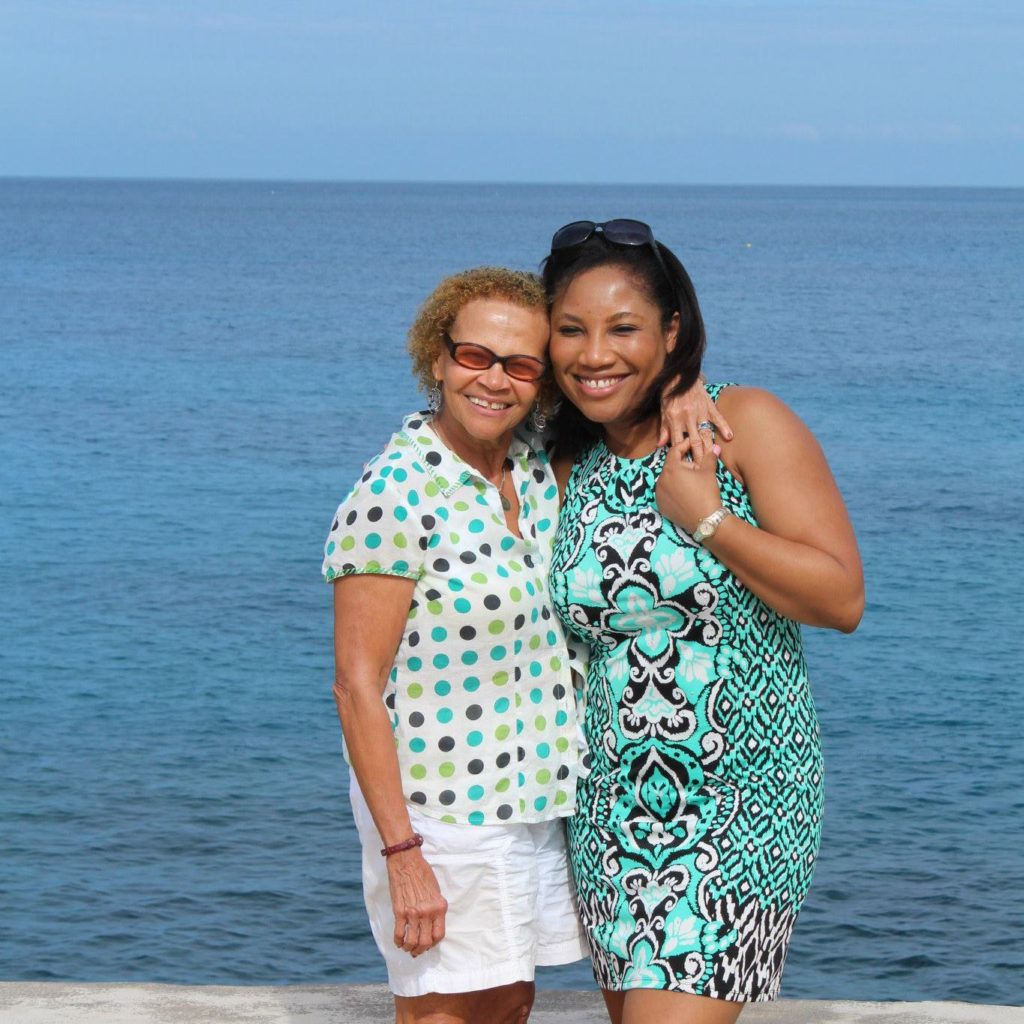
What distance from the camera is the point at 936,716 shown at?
59.0 ft

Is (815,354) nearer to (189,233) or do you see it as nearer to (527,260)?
(527,260)

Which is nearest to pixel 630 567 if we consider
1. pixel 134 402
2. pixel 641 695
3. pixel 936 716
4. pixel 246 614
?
pixel 641 695

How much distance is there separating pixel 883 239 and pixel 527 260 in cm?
5374

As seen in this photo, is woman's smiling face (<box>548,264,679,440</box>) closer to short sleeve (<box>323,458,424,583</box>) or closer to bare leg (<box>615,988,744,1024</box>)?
short sleeve (<box>323,458,424,583</box>)

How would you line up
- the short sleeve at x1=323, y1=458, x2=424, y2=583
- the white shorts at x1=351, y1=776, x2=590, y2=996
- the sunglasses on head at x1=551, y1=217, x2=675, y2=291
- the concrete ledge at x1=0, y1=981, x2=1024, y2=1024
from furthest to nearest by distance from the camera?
the concrete ledge at x1=0, y1=981, x2=1024, y2=1024
the sunglasses on head at x1=551, y1=217, x2=675, y2=291
the white shorts at x1=351, y1=776, x2=590, y2=996
the short sleeve at x1=323, y1=458, x2=424, y2=583

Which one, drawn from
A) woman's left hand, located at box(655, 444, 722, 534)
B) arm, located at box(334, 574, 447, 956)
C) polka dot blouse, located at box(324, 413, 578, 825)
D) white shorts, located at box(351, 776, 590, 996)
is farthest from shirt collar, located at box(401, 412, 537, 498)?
white shorts, located at box(351, 776, 590, 996)

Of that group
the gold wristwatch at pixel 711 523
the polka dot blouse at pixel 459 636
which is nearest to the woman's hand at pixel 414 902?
the polka dot blouse at pixel 459 636

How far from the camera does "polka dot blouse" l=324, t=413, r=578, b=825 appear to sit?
3.66 meters

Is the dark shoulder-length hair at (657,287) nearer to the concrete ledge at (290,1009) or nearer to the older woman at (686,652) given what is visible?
the older woman at (686,652)

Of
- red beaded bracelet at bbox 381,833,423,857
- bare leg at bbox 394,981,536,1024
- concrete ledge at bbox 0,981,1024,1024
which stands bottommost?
concrete ledge at bbox 0,981,1024,1024

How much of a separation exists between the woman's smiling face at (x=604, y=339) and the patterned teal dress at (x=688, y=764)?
0.93 feet

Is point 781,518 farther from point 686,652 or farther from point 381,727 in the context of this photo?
point 381,727

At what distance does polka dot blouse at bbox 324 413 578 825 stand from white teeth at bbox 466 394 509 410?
0.13 metres

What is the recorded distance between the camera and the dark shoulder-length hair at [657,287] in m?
3.88
